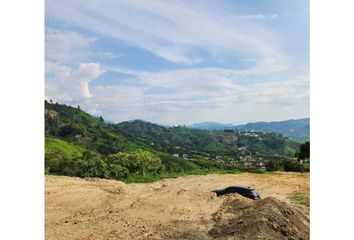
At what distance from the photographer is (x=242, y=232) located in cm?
749

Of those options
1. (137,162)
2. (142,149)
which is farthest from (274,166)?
(142,149)

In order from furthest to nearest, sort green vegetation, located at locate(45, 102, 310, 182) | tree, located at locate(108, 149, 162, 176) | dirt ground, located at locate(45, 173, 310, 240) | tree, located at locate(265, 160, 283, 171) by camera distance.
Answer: tree, located at locate(265, 160, 283, 171) → tree, located at locate(108, 149, 162, 176) → green vegetation, located at locate(45, 102, 310, 182) → dirt ground, located at locate(45, 173, 310, 240)

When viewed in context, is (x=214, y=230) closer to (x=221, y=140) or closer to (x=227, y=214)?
(x=227, y=214)

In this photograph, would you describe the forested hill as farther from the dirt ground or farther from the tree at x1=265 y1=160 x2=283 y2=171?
the dirt ground

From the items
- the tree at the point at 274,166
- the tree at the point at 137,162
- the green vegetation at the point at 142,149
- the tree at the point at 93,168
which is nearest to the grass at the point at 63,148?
the green vegetation at the point at 142,149

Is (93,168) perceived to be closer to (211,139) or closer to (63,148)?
(63,148)

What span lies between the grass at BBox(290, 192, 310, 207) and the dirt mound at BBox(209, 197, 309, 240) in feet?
4.77

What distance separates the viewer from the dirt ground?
7871 millimetres

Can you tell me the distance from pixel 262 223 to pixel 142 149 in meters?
17.6

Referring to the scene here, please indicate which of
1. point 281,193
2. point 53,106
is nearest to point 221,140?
point 53,106

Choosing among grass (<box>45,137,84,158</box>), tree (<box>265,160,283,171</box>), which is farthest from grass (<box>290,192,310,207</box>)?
grass (<box>45,137,84,158</box>)

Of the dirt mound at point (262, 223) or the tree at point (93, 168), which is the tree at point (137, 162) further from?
the dirt mound at point (262, 223)

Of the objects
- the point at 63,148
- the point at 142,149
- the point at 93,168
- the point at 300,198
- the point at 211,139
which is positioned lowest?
the point at 300,198

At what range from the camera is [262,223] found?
7621 mm
